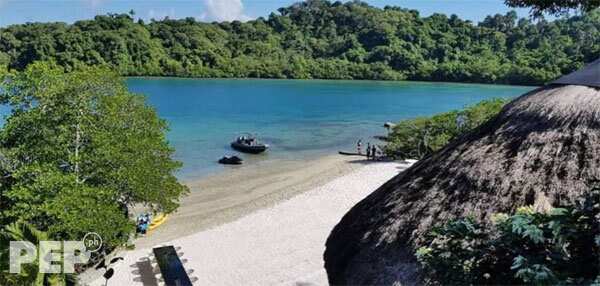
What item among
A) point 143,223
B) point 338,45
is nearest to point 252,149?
point 143,223

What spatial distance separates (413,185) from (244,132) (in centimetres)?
3569

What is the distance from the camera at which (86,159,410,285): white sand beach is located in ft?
35.6

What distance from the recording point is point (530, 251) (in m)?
3.16

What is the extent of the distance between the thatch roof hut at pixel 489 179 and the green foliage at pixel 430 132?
18.7 meters

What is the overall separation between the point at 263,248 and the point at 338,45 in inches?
3958

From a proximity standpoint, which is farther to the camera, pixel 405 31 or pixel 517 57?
pixel 405 31

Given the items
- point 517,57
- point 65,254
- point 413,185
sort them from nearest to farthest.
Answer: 1. point 413,185
2. point 65,254
3. point 517,57

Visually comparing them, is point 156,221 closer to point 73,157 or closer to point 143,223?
point 143,223

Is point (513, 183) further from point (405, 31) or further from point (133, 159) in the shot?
point (405, 31)

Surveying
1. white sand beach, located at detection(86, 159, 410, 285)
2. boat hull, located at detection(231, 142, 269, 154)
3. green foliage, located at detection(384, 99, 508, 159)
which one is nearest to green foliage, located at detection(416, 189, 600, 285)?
white sand beach, located at detection(86, 159, 410, 285)

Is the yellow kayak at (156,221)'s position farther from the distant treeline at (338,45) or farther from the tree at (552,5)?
the distant treeline at (338,45)

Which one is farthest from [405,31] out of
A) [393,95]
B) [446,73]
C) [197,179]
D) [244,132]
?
[197,179]

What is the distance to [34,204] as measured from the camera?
10.6 m

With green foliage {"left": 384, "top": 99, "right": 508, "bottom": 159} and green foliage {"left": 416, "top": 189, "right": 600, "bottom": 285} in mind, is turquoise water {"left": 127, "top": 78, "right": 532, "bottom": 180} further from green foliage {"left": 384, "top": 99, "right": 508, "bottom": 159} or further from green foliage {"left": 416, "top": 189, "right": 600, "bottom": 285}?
green foliage {"left": 416, "top": 189, "right": 600, "bottom": 285}
